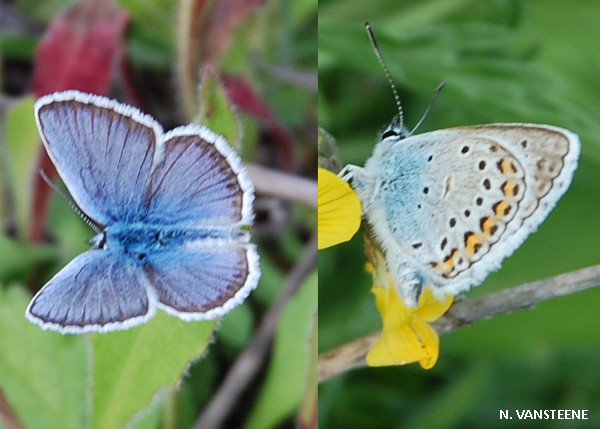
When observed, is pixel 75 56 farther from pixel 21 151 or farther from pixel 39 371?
pixel 39 371

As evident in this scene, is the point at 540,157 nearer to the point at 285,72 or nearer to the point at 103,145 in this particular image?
the point at 103,145

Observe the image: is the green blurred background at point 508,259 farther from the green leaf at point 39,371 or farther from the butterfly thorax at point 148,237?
the butterfly thorax at point 148,237

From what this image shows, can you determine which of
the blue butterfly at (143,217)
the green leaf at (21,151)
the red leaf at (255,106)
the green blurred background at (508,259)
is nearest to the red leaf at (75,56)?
the green leaf at (21,151)

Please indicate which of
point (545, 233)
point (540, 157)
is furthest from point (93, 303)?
point (545, 233)

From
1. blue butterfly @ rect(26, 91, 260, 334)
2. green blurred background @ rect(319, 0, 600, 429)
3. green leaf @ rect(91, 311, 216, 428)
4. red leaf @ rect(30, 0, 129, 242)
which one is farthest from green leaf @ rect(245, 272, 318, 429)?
red leaf @ rect(30, 0, 129, 242)

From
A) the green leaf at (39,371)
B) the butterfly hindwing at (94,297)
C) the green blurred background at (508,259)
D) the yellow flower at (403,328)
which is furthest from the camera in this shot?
the green blurred background at (508,259)

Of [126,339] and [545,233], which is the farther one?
[545,233]

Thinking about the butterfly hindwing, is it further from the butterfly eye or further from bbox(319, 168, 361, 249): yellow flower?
the butterfly eye
